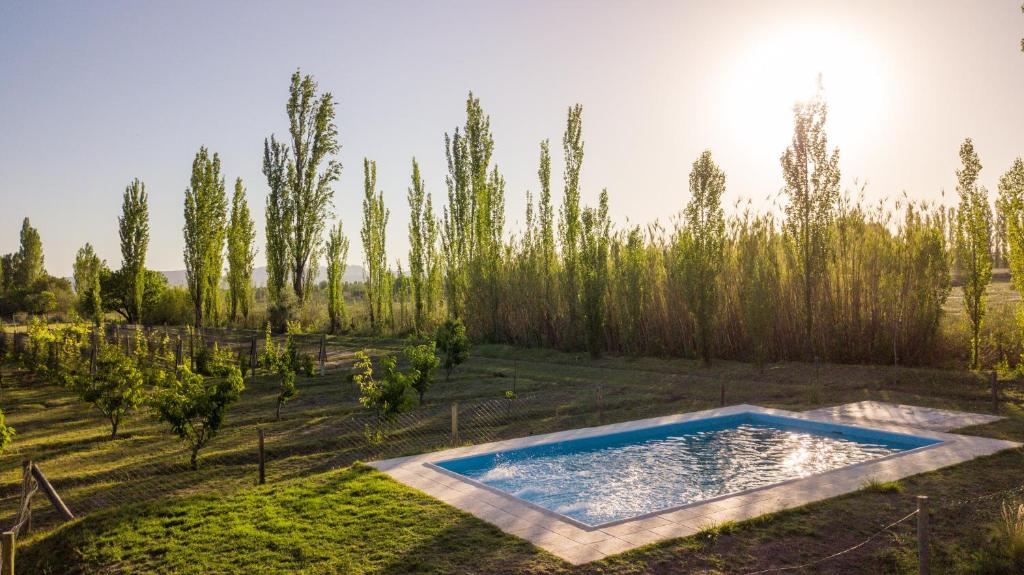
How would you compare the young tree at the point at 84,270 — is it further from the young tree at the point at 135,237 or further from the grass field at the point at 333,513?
the grass field at the point at 333,513

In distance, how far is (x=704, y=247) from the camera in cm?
1558

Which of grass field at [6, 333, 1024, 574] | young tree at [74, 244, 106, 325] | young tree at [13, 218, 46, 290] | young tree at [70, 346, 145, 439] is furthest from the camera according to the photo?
young tree at [13, 218, 46, 290]

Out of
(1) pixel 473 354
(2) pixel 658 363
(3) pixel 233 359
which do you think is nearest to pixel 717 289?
(2) pixel 658 363

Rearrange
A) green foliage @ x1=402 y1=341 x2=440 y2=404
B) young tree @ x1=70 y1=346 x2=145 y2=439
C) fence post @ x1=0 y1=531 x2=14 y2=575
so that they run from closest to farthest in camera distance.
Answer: fence post @ x1=0 y1=531 x2=14 y2=575 < young tree @ x1=70 y1=346 x2=145 y2=439 < green foliage @ x1=402 y1=341 x2=440 y2=404

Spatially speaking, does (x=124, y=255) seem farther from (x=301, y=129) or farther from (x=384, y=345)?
(x=384, y=345)

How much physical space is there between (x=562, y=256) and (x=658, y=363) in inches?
224

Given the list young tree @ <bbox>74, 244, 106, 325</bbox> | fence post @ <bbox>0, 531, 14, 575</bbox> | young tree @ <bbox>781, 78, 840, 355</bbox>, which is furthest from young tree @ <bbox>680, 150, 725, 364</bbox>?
young tree @ <bbox>74, 244, 106, 325</bbox>

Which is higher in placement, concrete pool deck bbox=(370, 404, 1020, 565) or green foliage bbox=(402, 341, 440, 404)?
green foliage bbox=(402, 341, 440, 404)

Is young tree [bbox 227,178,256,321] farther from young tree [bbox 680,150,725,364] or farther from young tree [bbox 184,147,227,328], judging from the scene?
young tree [bbox 680,150,725,364]

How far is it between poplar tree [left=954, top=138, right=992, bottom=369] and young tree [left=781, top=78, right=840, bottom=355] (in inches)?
89.7

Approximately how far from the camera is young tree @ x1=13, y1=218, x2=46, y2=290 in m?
43.2

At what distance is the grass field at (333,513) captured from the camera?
4.68 meters

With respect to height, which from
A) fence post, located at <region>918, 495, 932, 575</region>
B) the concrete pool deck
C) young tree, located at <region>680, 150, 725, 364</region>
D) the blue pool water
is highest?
young tree, located at <region>680, 150, 725, 364</region>

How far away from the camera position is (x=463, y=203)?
2461 centimetres
